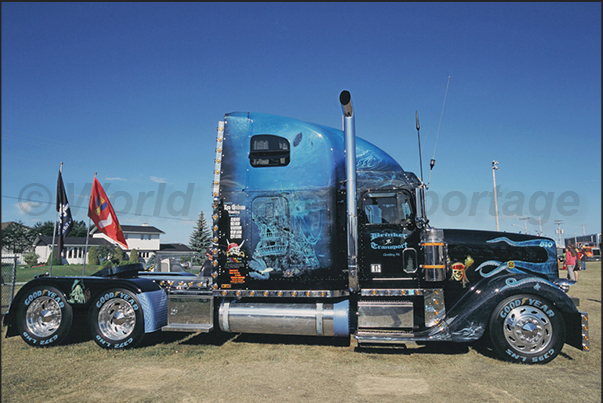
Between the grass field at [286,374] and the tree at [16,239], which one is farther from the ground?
the tree at [16,239]

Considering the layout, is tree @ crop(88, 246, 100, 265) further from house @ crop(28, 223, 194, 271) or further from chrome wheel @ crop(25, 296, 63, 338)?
chrome wheel @ crop(25, 296, 63, 338)

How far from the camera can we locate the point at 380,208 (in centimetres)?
695

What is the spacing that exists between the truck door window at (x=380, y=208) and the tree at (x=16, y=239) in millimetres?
70698

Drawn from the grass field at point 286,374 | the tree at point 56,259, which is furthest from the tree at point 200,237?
the grass field at point 286,374

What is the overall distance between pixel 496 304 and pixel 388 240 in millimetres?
2001

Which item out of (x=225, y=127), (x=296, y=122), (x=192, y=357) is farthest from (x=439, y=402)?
(x=225, y=127)

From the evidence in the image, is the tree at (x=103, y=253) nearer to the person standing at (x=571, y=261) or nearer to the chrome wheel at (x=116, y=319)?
the chrome wheel at (x=116, y=319)

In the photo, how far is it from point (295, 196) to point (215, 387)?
3335 mm

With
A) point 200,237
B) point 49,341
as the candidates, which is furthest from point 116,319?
point 200,237

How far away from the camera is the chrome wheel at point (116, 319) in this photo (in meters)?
7.31

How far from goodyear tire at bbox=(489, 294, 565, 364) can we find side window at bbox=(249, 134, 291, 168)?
4469 millimetres

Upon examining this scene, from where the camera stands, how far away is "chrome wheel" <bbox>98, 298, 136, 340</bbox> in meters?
7.31

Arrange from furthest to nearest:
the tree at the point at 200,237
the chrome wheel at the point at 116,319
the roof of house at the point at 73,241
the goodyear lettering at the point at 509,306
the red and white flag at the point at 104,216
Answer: the roof of house at the point at 73,241, the tree at the point at 200,237, the red and white flag at the point at 104,216, the chrome wheel at the point at 116,319, the goodyear lettering at the point at 509,306

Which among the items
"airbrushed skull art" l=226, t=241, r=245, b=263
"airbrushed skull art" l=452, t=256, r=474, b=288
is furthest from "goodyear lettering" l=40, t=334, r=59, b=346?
"airbrushed skull art" l=452, t=256, r=474, b=288
